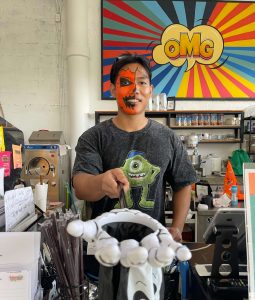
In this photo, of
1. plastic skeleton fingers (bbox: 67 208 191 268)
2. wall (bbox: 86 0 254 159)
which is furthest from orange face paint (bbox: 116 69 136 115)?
wall (bbox: 86 0 254 159)

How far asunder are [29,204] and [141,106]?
0.57 m

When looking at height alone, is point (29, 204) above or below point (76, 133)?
below

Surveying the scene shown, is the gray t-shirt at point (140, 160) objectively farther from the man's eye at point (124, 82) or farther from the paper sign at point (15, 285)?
the paper sign at point (15, 285)

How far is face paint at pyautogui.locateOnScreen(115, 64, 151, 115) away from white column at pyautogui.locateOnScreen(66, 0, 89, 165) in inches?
107

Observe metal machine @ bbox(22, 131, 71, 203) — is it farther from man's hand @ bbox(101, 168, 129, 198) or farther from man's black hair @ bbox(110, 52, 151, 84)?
man's hand @ bbox(101, 168, 129, 198)

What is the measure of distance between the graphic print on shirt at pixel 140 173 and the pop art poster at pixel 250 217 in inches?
18.5

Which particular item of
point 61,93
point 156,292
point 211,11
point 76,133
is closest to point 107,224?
point 156,292

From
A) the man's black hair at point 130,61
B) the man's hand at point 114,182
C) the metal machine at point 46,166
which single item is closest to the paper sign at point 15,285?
the man's hand at point 114,182

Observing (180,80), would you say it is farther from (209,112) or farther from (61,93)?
(61,93)

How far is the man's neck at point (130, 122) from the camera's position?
1.17m

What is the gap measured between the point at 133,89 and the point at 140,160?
29cm

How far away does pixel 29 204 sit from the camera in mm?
944

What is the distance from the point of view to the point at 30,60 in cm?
396

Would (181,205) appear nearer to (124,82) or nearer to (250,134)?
(124,82)
